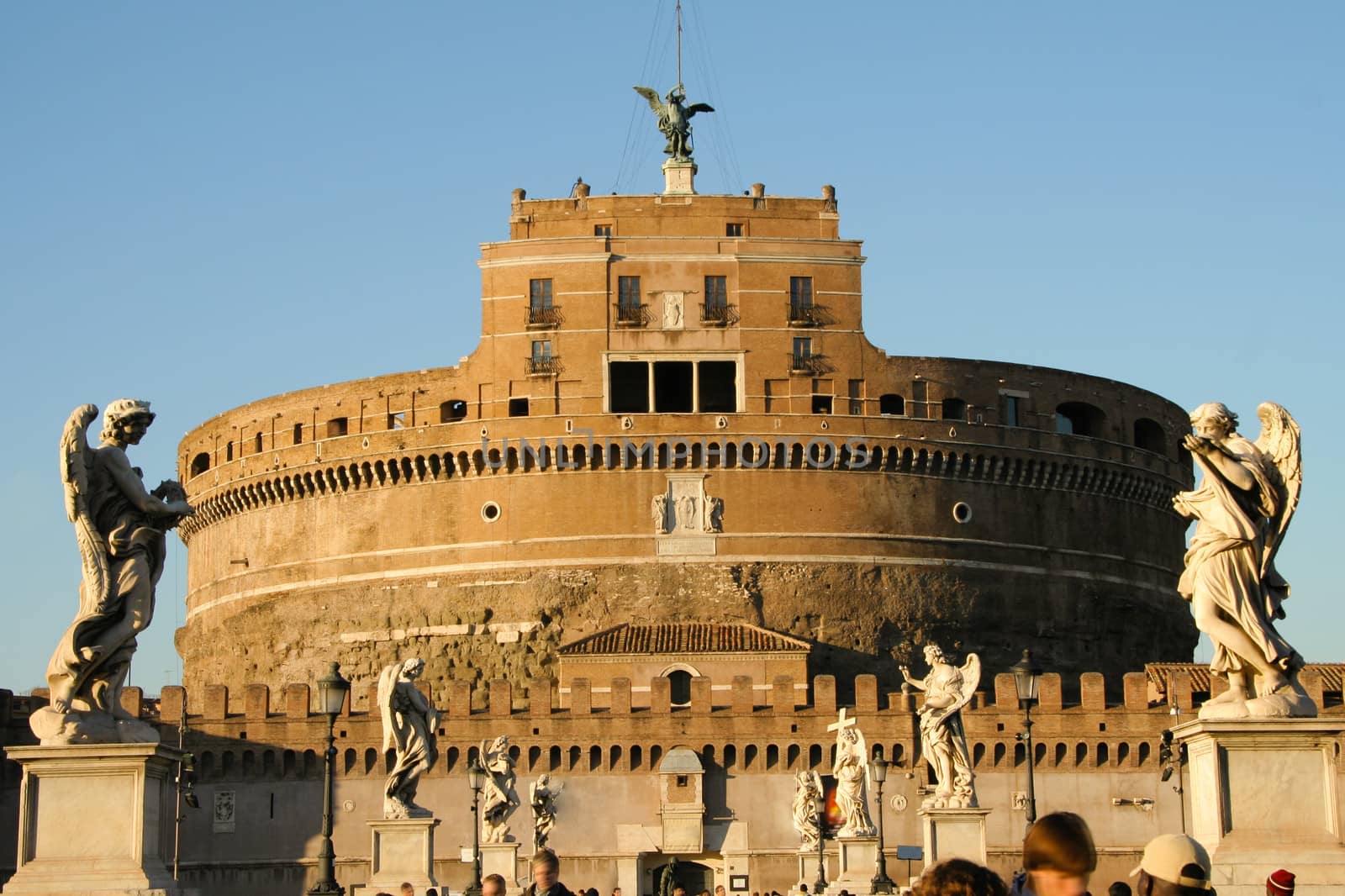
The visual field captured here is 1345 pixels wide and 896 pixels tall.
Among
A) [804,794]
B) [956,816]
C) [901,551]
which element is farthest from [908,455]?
[956,816]

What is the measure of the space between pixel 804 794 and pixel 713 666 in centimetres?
1503

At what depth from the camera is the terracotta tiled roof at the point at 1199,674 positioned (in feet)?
156

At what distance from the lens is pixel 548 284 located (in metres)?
55.8

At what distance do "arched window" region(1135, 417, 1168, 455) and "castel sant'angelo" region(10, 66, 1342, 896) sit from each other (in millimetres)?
526

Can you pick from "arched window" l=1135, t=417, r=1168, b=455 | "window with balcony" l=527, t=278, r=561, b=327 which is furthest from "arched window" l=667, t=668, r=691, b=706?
"arched window" l=1135, t=417, r=1168, b=455

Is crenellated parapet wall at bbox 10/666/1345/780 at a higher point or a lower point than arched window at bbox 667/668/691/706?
lower

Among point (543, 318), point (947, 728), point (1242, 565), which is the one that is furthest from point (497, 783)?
point (543, 318)

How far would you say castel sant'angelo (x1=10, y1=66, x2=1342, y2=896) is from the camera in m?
53.7

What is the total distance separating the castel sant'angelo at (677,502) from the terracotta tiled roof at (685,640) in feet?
0.28

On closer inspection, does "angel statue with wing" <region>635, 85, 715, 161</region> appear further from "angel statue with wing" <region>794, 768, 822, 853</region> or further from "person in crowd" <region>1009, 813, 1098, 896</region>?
"person in crowd" <region>1009, 813, 1098, 896</region>

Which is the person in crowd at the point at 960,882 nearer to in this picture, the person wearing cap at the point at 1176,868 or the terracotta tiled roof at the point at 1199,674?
the person wearing cap at the point at 1176,868

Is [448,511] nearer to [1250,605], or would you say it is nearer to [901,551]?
[901,551]

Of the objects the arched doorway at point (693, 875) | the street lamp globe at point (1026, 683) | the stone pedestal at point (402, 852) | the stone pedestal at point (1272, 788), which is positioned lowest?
the arched doorway at point (693, 875)

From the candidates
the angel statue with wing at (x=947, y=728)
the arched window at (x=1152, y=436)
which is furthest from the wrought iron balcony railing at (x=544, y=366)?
the angel statue with wing at (x=947, y=728)
